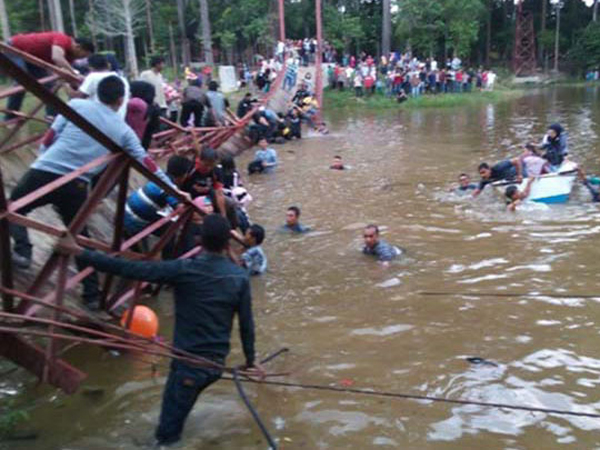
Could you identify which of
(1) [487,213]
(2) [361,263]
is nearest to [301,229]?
(2) [361,263]

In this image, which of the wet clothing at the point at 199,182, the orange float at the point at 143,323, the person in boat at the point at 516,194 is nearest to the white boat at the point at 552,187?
the person in boat at the point at 516,194

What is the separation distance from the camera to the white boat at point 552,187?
1077cm

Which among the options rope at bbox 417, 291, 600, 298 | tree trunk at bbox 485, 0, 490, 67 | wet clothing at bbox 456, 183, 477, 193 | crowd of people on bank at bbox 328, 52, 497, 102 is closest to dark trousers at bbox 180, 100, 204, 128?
wet clothing at bbox 456, 183, 477, 193

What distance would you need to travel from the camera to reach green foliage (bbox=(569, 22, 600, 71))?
159 feet

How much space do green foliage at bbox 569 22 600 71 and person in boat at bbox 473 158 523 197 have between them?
43128mm

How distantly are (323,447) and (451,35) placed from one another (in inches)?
1597

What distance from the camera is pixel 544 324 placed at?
20.2 ft

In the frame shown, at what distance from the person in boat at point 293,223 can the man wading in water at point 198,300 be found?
561 cm

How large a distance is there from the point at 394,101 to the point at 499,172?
21.1 metres

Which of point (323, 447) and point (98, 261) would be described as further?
point (323, 447)

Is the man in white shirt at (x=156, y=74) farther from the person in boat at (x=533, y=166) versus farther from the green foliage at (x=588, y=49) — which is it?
the green foliage at (x=588, y=49)

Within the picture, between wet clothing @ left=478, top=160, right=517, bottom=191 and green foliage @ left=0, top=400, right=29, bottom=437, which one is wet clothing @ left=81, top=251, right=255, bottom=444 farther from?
wet clothing @ left=478, top=160, right=517, bottom=191

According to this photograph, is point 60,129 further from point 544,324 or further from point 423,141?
point 423,141

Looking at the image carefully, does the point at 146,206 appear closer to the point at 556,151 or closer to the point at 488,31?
the point at 556,151
